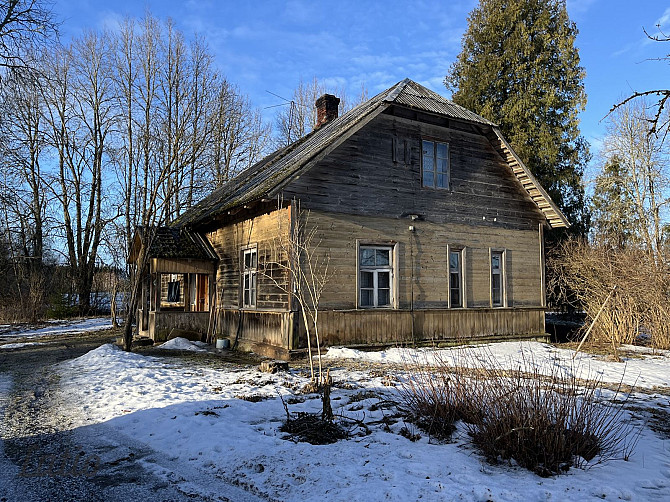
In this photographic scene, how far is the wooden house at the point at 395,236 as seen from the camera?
1263cm

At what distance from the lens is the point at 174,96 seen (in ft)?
104

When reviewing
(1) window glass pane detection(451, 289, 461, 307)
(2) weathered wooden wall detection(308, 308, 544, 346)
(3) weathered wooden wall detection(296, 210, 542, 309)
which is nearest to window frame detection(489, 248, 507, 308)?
(3) weathered wooden wall detection(296, 210, 542, 309)

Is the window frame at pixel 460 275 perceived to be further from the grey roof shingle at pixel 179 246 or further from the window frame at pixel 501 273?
the grey roof shingle at pixel 179 246

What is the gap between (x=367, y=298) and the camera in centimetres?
1327

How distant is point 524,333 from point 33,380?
13.8 metres

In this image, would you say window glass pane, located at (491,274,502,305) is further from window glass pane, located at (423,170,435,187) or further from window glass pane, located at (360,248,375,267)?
window glass pane, located at (360,248,375,267)

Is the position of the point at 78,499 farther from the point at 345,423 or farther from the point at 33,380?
the point at 33,380

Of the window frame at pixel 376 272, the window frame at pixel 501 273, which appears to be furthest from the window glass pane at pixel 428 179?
the window frame at pixel 501 273

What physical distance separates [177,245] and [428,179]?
845 centimetres

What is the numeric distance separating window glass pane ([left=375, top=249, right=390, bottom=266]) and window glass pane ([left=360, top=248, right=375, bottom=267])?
0.16m

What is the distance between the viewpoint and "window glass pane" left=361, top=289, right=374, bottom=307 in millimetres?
13180

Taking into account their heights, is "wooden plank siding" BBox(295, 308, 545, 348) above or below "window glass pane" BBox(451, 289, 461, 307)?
below

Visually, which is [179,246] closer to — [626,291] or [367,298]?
[367,298]

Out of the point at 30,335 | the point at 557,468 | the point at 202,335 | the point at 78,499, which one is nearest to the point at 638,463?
the point at 557,468
